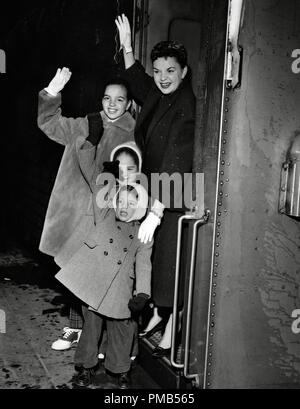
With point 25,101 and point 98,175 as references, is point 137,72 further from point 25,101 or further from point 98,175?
point 25,101

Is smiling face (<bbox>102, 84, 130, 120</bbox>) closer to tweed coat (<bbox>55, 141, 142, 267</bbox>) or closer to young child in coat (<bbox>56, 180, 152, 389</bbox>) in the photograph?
tweed coat (<bbox>55, 141, 142, 267</bbox>)

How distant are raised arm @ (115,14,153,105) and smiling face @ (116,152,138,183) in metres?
0.63

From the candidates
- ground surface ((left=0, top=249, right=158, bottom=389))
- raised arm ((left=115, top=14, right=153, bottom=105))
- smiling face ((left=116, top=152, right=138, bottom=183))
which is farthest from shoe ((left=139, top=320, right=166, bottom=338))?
raised arm ((left=115, top=14, right=153, bottom=105))

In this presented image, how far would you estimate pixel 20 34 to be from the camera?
22.3 feet

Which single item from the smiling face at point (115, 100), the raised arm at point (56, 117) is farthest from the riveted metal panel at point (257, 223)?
the raised arm at point (56, 117)

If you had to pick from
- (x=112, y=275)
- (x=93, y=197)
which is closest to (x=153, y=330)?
(x=112, y=275)

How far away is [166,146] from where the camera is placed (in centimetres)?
301

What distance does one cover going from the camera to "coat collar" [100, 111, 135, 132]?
10.8ft

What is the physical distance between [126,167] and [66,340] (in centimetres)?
157

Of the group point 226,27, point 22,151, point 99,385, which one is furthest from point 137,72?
point 22,151

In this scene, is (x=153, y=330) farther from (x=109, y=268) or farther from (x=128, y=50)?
(x=128, y=50)

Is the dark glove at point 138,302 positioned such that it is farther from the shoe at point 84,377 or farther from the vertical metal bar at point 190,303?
the shoe at point 84,377

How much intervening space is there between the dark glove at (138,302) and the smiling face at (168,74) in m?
1.40

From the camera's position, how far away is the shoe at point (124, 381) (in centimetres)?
296
